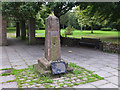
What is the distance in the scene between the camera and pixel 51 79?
423 cm

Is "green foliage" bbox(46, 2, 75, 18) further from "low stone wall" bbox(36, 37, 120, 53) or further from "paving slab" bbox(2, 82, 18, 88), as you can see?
"paving slab" bbox(2, 82, 18, 88)

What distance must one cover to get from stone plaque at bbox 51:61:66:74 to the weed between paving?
0.18m

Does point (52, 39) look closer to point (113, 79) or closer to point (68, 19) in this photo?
point (113, 79)

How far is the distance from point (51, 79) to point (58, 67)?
501 millimetres

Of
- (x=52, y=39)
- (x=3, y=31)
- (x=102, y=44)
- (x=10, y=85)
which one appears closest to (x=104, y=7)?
(x=102, y=44)

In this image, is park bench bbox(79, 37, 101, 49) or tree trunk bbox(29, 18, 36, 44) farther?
tree trunk bbox(29, 18, 36, 44)

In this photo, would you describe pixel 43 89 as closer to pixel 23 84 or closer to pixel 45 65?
pixel 23 84

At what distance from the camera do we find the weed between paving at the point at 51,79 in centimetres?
382

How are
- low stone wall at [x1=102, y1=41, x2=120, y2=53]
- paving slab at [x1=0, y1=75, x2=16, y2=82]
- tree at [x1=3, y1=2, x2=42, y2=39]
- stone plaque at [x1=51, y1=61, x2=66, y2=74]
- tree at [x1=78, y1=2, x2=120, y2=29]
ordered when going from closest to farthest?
1. paving slab at [x1=0, y1=75, x2=16, y2=82]
2. stone plaque at [x1=51, y1=61, x2=66, y2=74]
3. low stone wall at [x1=102, y1=41, x2=120, y2=53]
4. tree at [x1=3, y1=2, x2=42, y2=39]
5. tree at [x1=78, y1=2, x2=120, y2=29]

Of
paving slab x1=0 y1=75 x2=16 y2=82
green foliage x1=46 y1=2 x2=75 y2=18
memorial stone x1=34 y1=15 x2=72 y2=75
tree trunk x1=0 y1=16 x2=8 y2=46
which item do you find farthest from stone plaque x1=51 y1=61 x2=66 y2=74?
tree trunk x1=0 y1=16 x2=8 y2=46

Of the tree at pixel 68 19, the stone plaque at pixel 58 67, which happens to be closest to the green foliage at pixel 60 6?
the stone plaque at pixel 58 67

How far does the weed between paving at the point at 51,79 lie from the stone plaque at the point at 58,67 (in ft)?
0.60

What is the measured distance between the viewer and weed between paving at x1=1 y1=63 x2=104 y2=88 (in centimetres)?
382

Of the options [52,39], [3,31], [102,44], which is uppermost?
[3,31]
